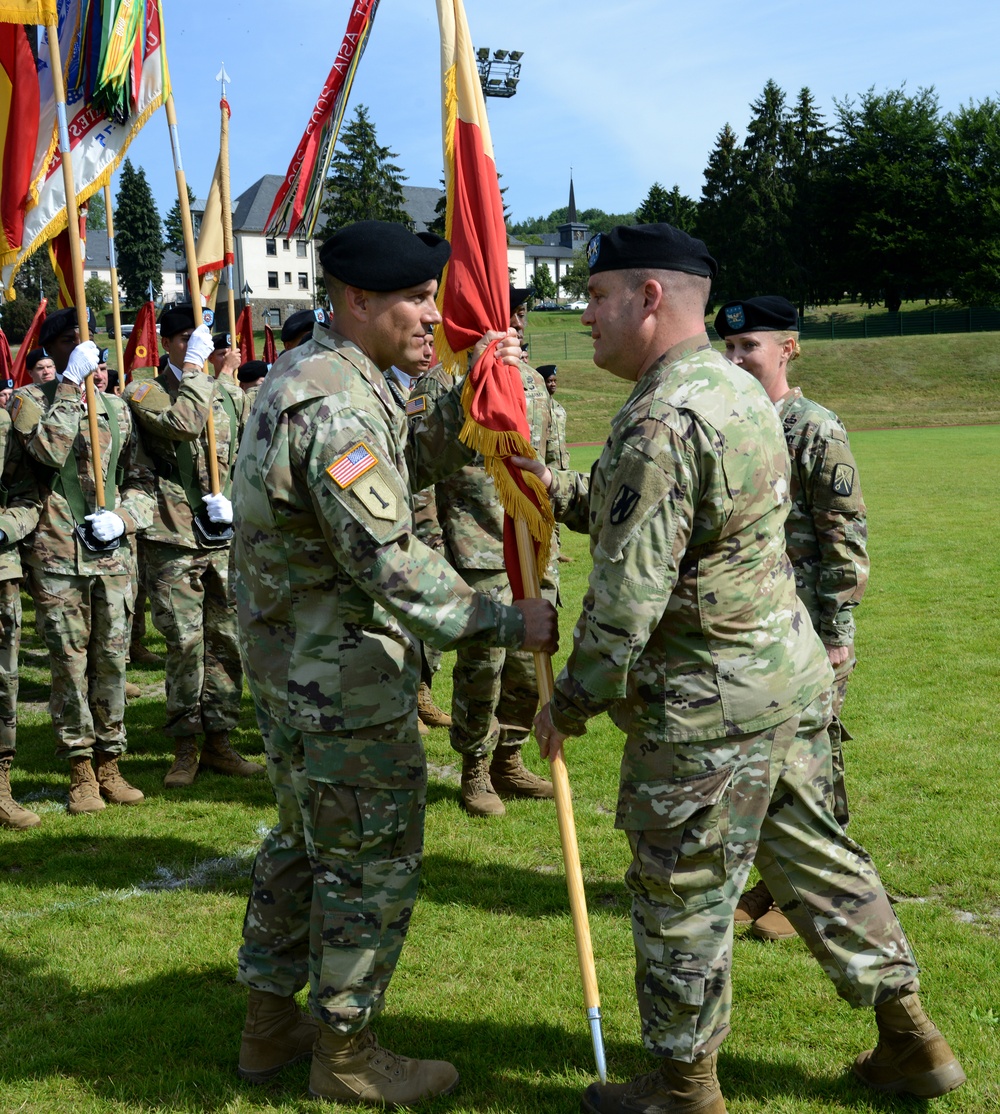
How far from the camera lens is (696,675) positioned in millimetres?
3258

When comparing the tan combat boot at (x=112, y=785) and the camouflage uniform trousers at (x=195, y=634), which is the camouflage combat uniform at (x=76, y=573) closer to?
the tan combat boot at (x=112, y=785)

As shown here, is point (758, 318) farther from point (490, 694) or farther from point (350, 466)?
point (490, 694)

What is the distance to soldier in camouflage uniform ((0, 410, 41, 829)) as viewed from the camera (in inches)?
253

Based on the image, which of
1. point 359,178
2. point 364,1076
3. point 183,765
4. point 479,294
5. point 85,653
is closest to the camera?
point 364,1076

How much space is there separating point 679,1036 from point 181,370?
5798 mm

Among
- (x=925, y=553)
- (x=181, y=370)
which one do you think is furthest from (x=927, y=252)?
(x=181, y=370)

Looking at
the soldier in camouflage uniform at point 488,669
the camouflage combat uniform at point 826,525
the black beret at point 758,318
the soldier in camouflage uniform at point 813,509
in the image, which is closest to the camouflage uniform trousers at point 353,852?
the soldier in camouflage uniform at point 813,509

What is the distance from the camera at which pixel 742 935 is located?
4871mm

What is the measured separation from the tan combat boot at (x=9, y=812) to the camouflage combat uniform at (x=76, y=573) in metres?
0.33

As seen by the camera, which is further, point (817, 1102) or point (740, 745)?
point (817, 1102)

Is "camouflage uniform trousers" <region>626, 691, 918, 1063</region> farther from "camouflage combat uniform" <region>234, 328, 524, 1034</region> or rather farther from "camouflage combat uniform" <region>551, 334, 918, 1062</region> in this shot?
"camouflage combat uniform" <region>234, 328, 524, 1034</region>

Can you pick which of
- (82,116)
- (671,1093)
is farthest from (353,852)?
(82,116)

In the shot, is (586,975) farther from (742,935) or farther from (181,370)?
(181,370)

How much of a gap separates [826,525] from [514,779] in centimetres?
285
